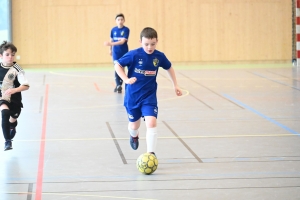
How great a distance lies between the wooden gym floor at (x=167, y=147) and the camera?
19.7 ft

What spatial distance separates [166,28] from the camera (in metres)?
23.1

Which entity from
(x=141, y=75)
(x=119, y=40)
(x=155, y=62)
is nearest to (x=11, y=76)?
(x=141, y=75)

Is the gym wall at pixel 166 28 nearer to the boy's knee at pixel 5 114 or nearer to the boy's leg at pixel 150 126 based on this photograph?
the boy's knee at pixel 5 114

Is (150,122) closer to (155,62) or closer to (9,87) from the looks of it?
(155,62)

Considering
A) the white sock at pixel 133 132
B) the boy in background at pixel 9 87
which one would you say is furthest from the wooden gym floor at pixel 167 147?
the boy in background at pixel 9 87

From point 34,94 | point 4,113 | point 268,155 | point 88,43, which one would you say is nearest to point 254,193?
point 268,155

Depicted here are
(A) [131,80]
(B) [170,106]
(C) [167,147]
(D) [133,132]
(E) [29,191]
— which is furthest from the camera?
(B) [170,106]

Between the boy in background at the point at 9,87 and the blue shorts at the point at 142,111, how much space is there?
4.75 ft

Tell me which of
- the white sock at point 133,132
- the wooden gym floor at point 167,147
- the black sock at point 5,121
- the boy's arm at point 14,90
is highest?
the boy's arm at point 14,90

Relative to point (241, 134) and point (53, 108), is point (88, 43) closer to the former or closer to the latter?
point (53, 108)

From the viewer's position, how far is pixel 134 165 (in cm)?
710

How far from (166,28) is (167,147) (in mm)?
15322

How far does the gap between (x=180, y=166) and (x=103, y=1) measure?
16.4 m

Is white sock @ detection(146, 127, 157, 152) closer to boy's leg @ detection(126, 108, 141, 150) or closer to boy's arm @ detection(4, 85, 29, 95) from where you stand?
boy's leg @ detection(126, 108, 141, 150)
